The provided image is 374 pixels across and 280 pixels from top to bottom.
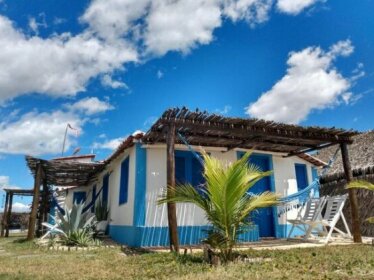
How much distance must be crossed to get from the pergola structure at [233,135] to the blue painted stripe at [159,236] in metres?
2.24

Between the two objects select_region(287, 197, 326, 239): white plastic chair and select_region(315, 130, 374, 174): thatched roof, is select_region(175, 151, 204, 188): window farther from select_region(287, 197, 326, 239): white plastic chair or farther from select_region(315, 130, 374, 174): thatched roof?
select_region(315, 130, 374, 174): thatched roof

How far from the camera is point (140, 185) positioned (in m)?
8.53

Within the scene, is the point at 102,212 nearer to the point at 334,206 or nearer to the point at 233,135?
the point at 233,135

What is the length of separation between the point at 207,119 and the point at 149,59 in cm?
459

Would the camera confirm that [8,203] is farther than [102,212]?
Yes

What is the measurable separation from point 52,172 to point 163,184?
652 centimetres

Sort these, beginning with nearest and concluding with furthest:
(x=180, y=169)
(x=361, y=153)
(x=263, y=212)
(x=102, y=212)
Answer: (x=180, y=169) < (x=263, y=212) < (x=102, y=212) < (x=361, y=153)

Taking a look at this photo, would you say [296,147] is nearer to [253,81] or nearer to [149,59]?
[253,81]

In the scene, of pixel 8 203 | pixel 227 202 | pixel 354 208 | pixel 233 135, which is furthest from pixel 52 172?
pixel 354 208

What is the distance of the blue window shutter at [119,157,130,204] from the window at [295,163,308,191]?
5.62 metres

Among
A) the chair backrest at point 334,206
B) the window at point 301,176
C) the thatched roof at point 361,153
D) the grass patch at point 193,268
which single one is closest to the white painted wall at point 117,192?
the grass patch at point 193,268

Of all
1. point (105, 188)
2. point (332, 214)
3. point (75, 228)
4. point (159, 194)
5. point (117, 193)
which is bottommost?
point (75, 228)

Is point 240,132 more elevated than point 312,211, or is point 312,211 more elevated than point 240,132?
point 240,132

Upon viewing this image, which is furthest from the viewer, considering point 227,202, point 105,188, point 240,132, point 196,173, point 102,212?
point 105,188
